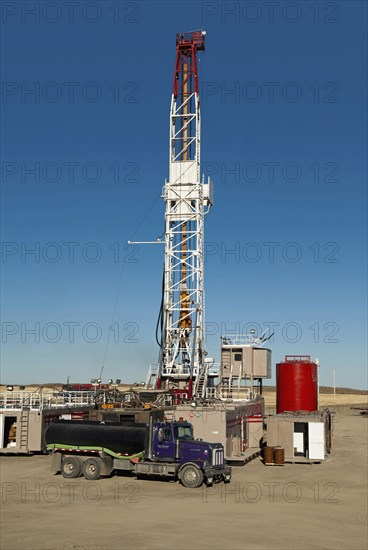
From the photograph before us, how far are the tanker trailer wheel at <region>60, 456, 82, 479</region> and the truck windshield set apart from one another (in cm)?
465

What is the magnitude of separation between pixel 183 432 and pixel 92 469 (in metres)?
4.31

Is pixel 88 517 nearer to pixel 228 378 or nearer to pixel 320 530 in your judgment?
pixel 320 530

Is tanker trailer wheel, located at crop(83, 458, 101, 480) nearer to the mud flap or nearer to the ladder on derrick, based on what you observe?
the mud flap

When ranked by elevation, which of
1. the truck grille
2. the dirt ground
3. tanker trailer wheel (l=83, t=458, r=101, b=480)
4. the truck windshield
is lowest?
the dirt ground

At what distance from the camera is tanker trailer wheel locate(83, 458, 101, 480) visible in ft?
86.0

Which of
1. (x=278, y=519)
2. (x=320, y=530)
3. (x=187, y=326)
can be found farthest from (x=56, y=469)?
(x=187, y=326)

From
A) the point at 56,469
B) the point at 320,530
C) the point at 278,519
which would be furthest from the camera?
the point at 56,469

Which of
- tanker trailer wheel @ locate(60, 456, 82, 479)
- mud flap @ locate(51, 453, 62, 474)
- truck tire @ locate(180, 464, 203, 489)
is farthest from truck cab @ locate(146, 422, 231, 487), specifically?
mud flap @ locate(51, 453, 62, 474)

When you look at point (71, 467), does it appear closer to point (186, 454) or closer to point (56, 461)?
point (56, 461)

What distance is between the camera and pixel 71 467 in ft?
87.7

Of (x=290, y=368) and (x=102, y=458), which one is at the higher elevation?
(x=290, y=368)

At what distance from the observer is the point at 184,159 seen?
2023 inches

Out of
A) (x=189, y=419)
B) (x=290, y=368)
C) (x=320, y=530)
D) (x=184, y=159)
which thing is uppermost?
(x=184, y=159)

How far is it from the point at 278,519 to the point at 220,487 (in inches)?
221
